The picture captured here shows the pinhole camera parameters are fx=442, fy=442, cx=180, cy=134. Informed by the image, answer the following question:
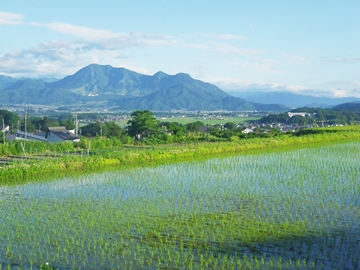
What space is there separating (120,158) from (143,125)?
36.5 ft

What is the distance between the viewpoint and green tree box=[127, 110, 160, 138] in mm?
27953

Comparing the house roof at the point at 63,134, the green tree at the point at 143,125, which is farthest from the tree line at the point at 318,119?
the house roof at the point at 63,134

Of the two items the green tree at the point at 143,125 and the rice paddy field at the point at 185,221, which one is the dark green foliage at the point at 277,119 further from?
the rice paddy field at the point at 185,221

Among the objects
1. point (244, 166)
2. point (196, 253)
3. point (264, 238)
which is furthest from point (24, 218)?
point (244, 166)

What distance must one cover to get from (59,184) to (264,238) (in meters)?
6.94

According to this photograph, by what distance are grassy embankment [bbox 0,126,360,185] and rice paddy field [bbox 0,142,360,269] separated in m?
1.29

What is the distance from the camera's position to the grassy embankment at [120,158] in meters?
13.7

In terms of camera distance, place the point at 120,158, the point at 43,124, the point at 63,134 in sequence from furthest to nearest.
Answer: the point at 43,124 < the point at 63,134 < the point at 120,158

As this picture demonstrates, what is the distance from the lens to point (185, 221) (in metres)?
A: 8.46

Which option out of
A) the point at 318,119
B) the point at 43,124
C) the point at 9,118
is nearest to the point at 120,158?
the point at 43,124

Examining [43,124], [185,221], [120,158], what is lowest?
[185,221]

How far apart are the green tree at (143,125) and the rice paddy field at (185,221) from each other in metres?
13.6

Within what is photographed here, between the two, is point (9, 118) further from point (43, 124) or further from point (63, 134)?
point (63, 134)

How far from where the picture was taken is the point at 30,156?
1769cm
